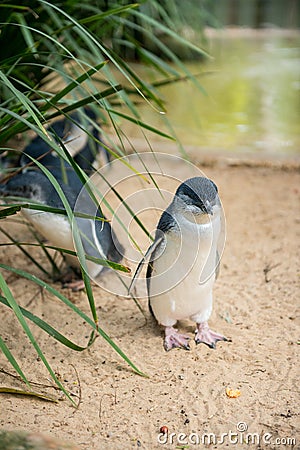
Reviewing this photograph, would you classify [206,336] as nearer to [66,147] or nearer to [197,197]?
[197,197]

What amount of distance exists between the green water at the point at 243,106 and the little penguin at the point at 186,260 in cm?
152

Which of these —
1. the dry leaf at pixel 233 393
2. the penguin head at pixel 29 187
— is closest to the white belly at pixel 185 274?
the dry leaf at pixel 233 393

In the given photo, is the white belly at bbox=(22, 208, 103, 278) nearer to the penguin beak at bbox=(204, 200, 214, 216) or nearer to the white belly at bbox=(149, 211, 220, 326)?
the white belly at bbox=(149, 211, 220, 326)

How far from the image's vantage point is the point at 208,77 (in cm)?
859

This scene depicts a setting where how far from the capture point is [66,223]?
3090mm

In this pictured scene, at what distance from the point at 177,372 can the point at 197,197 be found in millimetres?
667

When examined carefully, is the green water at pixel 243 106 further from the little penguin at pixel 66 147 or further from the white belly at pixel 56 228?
the white belly at pixel 56 228

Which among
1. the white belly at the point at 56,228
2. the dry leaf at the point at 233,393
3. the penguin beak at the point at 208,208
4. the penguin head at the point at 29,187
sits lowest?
the dry leaf at the point at 233,393

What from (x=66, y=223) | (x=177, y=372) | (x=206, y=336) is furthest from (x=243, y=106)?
(x=177, y=372)

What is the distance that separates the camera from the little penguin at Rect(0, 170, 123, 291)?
3.09 meters

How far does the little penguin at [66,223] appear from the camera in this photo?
10.2 feet

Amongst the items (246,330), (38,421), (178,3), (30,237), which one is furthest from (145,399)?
(178,3)

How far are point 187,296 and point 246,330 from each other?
370 mm

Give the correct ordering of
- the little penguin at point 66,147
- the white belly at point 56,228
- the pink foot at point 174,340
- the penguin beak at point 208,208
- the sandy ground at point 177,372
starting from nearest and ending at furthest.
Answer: the sandy ground at point 177,372
the penguin beak at point 208,208
the pink foot at point 174,340
the white belly at point 56,228
the little penguin at point 66,147
